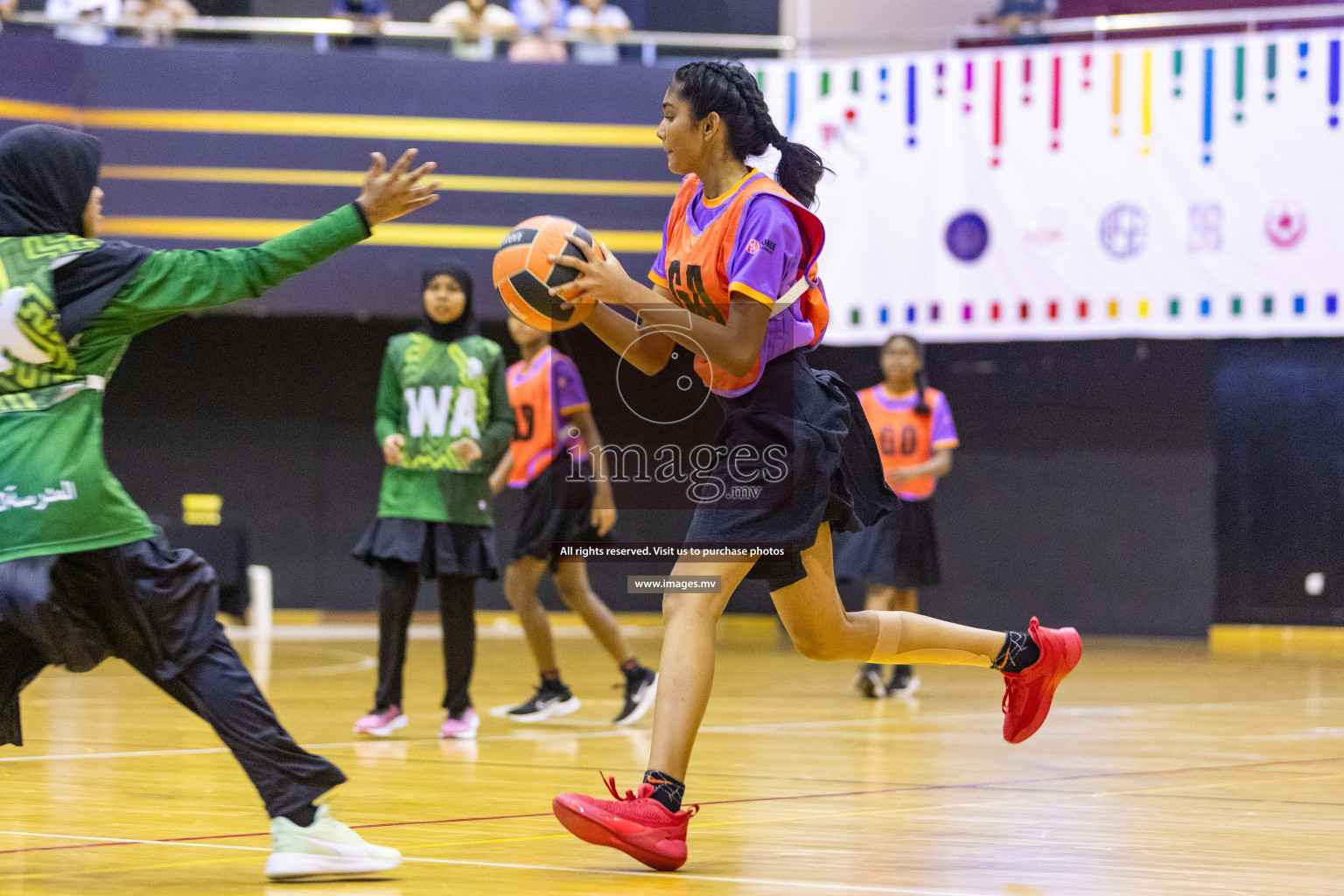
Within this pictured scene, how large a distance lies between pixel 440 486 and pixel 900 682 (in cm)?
311

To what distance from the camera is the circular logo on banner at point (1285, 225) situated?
11875 mm

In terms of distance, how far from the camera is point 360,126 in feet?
43.6

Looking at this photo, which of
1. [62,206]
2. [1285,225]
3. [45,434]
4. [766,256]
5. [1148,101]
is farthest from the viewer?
[1148,101]

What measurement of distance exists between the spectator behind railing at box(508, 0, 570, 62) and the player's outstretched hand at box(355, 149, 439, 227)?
10.4 m

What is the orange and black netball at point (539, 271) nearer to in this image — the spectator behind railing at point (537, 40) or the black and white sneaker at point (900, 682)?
the black and white sneaker at point (900, 682)

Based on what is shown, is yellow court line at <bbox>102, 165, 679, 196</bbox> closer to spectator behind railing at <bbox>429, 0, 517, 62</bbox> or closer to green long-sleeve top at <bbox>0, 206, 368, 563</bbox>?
spectator behind railing at <bbox>429, 0, 517, 62</bbox>

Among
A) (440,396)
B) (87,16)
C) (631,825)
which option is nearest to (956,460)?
(87,16)

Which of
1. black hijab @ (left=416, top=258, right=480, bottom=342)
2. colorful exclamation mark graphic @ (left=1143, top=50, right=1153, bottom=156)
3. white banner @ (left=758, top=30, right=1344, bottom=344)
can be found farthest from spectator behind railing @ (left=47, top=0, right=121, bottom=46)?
colorful exclamation mark graphic @ (left=1143, top=50, right=1153, bottom=156)

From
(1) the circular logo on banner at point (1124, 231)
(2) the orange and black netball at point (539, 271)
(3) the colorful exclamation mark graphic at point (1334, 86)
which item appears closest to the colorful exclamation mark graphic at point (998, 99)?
(1) the circular logo on banner at point (1124, 231)

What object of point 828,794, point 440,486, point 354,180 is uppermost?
point 354,180

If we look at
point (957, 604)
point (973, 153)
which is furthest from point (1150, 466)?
point (973, 153)

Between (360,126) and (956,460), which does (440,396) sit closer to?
(360,126)

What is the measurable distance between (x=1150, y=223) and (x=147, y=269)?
33.4 feet

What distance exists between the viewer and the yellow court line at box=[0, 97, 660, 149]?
42.4 ft
